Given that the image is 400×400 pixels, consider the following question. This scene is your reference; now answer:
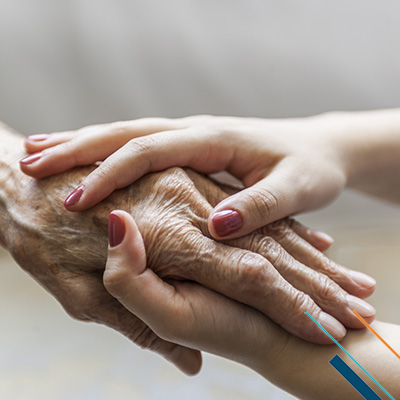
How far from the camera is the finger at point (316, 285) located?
2.67ft

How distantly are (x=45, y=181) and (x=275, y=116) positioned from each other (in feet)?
2.85

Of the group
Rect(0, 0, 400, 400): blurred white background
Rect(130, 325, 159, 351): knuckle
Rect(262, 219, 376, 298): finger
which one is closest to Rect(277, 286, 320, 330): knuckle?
Rect(262, 219, 376, 298): finger

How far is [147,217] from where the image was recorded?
0.83 metres

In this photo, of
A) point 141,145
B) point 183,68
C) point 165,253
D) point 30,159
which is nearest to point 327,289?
point 165,253

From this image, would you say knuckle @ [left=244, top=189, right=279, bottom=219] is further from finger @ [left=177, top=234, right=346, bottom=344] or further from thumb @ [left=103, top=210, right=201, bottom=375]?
thumb @ [left=103, top=210, right=201, bottom=375]

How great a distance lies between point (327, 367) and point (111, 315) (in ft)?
1.14

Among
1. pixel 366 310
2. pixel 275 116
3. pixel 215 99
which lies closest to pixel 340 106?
pixel 275 116

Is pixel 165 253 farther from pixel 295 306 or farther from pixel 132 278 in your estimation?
pixel 295 306

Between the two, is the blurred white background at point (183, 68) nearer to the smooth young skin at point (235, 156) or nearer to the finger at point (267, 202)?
the smooth young skin at point (235, 156)

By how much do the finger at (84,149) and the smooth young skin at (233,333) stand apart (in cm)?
20

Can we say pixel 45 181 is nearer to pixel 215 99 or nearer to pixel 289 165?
pixel 289 165

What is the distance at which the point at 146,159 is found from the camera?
851 millimetres

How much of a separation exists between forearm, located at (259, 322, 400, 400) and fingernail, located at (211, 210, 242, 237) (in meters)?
0.19

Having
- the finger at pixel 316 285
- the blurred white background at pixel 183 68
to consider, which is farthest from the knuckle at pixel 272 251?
the blurred white background at pixel 183 68
